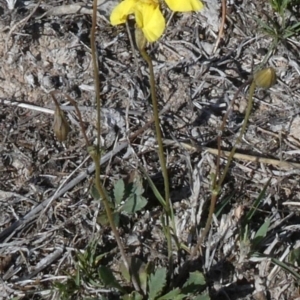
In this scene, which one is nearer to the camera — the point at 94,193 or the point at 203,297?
the point at 203,297

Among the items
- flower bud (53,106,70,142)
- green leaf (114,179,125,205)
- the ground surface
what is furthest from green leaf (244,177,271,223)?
flower bud (53,106,70,142)

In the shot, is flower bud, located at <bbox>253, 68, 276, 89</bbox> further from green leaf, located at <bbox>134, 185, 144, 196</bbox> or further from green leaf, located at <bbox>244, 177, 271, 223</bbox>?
green leaf, located at <bbox>134, 185, 144, 196</bbox>

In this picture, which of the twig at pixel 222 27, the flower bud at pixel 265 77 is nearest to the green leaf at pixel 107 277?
the flower bud at pixel 265 77

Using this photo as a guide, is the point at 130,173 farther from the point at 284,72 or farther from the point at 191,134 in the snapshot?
the point at 284,72

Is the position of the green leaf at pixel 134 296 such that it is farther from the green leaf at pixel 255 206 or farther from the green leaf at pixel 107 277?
the green leaf at pixel 255 206

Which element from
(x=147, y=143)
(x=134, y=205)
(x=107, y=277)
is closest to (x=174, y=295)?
(x=107, y=277)

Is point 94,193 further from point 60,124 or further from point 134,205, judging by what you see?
point 60,124
